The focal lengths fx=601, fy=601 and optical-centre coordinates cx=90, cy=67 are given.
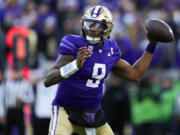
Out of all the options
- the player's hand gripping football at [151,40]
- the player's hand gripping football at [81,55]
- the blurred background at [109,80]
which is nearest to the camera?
the player's hand gripping football at [81,55]

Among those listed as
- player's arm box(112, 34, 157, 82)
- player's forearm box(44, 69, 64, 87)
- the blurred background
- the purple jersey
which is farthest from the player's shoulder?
the blurred background

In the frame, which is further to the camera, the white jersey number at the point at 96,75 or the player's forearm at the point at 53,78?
the white jersey number at the point at 96,75

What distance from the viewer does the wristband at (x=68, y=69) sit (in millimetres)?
5602

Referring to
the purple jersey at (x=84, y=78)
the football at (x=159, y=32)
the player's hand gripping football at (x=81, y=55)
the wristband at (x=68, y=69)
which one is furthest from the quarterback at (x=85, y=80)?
the football at (x=159, y=32)

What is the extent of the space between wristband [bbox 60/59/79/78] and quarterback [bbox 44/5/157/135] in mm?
103

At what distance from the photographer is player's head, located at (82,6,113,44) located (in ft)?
19.4

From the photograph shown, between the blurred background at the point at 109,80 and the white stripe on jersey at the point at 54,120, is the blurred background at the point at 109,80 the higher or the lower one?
the lower one

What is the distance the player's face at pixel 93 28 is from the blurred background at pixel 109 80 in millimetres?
3448

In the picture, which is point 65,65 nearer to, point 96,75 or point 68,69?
point 68,69

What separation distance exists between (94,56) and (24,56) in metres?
4.47

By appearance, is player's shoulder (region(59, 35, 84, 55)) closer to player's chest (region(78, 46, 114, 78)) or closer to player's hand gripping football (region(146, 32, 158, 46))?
player's chest (region(78, 46, 114, 78))

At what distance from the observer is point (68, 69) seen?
5.64 m

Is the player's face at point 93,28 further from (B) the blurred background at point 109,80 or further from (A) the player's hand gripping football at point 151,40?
(B) the blurred background at point 109,80

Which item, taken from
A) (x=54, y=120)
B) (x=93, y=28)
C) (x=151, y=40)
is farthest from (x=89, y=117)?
(x=151, y=40)
